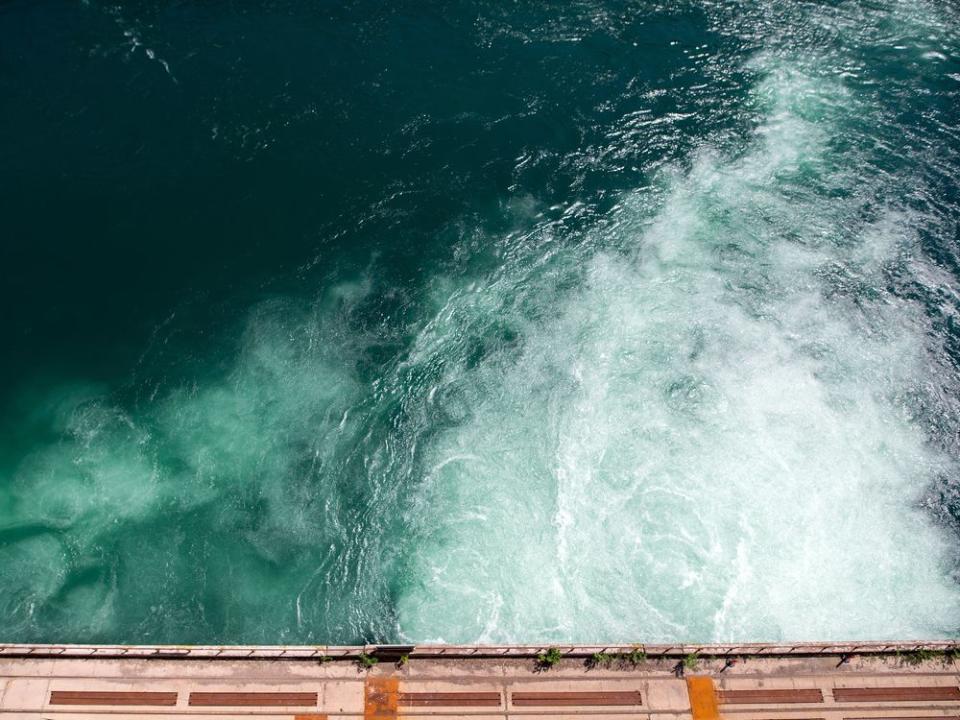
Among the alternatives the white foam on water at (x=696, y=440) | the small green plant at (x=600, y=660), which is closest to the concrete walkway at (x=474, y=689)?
the small green plant at (x=600, y=660)

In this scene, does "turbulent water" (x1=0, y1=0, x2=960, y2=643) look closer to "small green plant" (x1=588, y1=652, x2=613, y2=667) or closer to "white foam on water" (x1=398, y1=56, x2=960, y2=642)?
"white foam on water" (x1=398, y1=56, x2=960, y2=642)

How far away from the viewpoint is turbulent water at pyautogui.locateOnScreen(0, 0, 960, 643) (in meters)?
59.8

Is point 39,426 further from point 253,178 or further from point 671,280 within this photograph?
point 671,280

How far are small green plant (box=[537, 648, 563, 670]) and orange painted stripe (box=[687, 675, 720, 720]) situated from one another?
9.30m

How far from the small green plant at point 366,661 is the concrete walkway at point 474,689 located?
48 centimetres

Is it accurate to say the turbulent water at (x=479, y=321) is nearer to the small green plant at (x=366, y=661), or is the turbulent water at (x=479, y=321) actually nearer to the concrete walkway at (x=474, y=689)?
the small green plant at (x=366, y=661)

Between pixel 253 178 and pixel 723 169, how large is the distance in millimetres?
49750

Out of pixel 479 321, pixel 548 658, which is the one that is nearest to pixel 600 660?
pixel 548 658

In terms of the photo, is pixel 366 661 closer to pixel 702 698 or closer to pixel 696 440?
pixel 702 698

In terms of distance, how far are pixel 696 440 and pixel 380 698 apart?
3323 centimetres

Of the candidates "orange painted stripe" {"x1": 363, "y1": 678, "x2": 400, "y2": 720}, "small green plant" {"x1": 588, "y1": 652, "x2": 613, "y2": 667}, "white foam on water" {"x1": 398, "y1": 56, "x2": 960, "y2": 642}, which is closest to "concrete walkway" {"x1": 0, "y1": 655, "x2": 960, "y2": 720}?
"orange painted stripe" {"x1": 363, "y1": 678, "x2": 400, "y2": 720}

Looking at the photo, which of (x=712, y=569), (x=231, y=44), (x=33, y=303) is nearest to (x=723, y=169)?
(x=712, y=569)

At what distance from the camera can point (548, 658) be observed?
172 feet

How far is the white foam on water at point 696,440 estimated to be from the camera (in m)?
59.3
